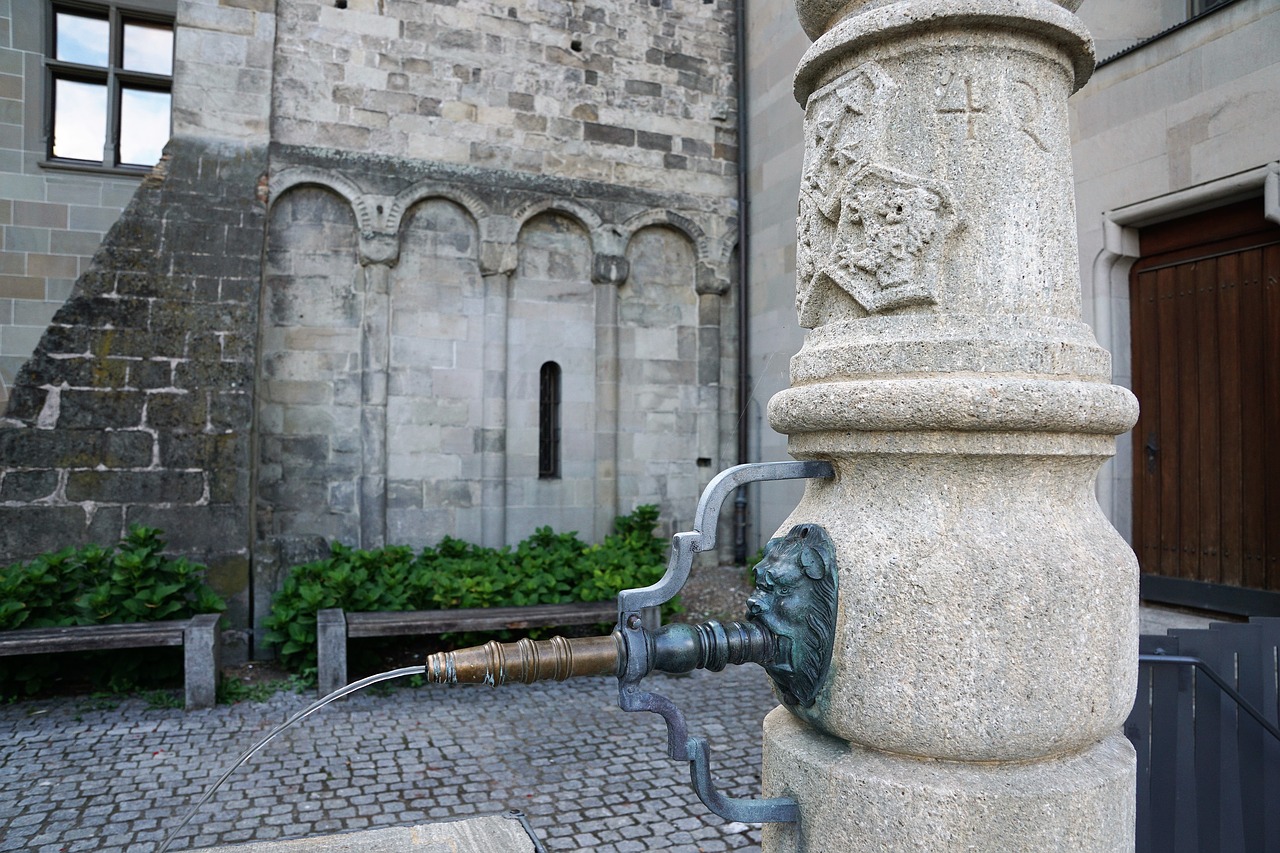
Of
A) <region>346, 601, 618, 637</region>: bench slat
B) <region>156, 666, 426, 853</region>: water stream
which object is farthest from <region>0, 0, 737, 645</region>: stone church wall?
<region>156, 666, 426, 853</region>: water stream

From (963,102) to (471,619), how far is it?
4.75 metres

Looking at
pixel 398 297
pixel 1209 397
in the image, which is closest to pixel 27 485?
pixel 398 297

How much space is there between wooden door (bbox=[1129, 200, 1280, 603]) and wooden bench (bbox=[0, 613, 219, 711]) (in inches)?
224

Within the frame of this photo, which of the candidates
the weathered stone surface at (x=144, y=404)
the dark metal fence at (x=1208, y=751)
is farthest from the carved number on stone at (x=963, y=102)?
the weathered stone surface at (x=144, y=404)

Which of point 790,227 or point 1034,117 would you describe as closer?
point 1034,117

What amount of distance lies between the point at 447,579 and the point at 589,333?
300 cm

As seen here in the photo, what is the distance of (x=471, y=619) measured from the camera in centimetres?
554

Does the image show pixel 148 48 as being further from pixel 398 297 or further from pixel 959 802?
pixel 959 802

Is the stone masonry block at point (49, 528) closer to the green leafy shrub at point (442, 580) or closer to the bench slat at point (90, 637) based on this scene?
the bench slat at point (90, 637)

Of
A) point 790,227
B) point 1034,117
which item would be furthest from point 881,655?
point 790,227

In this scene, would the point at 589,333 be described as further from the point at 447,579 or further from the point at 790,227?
the point at 447,579

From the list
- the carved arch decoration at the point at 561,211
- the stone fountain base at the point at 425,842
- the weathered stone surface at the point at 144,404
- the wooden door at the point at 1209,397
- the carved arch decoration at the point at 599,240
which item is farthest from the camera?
the carved arch decoration at the point at 599,240

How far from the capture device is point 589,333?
318 inches

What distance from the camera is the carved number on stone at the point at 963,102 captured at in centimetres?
145
